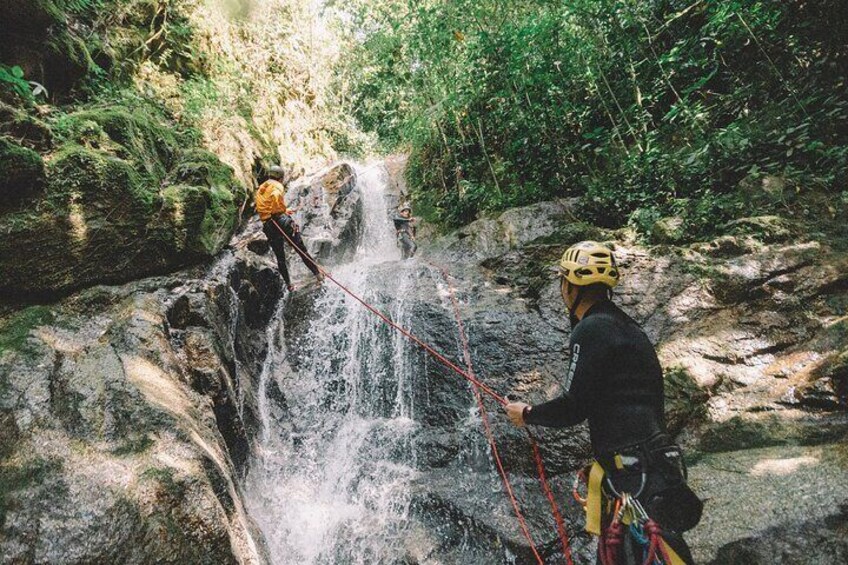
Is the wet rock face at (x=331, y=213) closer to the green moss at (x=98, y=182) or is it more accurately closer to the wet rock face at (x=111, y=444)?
the green moss at (x=98, y=182)

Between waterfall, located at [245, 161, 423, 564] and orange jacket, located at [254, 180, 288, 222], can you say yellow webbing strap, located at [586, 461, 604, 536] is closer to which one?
waterfall, located at [245, 161, 423, 564]

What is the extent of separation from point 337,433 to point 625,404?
15.9ft

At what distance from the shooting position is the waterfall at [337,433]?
4.62 m

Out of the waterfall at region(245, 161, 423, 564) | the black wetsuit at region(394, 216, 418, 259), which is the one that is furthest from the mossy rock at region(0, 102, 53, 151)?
the black wetsuit at region(394, 216, 418, 259)

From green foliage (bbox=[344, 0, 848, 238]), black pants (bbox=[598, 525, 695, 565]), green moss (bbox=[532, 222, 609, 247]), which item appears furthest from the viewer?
green moss (bbox=[532, 222, 609, 247])

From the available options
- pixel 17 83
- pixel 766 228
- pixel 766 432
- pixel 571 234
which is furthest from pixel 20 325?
pixel 766 228

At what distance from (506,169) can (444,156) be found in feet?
10.8

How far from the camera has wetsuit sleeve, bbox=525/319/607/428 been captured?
226cm

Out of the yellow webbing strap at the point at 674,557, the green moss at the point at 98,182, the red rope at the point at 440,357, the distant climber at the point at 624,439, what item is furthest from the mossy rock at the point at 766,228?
the green moss at the point at 98,182

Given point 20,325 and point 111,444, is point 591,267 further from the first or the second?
point 20,325

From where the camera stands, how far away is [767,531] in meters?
2.91

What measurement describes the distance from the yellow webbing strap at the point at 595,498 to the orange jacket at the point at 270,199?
6713 millimetres

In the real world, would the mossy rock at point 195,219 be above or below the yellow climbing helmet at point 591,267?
above

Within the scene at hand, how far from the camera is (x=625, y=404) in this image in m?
2.24
